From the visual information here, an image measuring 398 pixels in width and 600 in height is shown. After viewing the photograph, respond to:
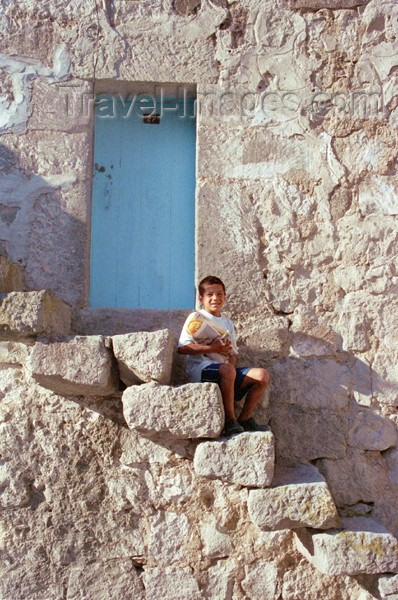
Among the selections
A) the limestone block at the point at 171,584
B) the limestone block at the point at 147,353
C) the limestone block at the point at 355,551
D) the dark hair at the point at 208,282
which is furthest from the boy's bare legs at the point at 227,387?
the limestone block at the point at 171,584

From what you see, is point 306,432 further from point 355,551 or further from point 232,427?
point 355,551

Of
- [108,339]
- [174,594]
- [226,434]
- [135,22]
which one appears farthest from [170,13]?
[174,594]

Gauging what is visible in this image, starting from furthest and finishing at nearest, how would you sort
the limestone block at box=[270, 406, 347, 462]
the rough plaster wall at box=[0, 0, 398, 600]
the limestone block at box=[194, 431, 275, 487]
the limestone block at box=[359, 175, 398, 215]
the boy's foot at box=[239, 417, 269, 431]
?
the limestone block at box=[359, 175, 398, 215], the rough plaster wall at box=[0, 0, 398, 600], the limestone block at box=[270, 406, 347, 462], the boy's foot at box=[239, 417, 269, 431], the limestone block at box=[194, 431, 275, 487]

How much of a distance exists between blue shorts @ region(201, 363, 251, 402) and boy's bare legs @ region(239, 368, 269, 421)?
0.02 meters

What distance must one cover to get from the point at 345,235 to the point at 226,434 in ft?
4.97

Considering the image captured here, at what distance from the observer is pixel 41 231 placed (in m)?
4.63

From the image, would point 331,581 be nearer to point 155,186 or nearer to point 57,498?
point 57,498

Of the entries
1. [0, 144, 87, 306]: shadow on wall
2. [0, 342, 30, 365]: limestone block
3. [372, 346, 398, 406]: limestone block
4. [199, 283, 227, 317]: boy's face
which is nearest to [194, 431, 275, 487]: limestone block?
[199, 283, 227, 317]: boy's face

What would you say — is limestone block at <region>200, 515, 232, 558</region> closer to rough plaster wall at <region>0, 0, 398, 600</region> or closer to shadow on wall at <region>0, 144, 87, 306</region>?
rough plaster wall at <region>0, 0, 398, 600</region>

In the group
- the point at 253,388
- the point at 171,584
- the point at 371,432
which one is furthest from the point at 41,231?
the point at 371,432

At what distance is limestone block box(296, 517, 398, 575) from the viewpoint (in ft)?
11.5

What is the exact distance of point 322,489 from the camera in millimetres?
3621

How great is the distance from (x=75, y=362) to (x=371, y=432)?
66.8 inches

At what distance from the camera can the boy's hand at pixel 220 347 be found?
160 inches
